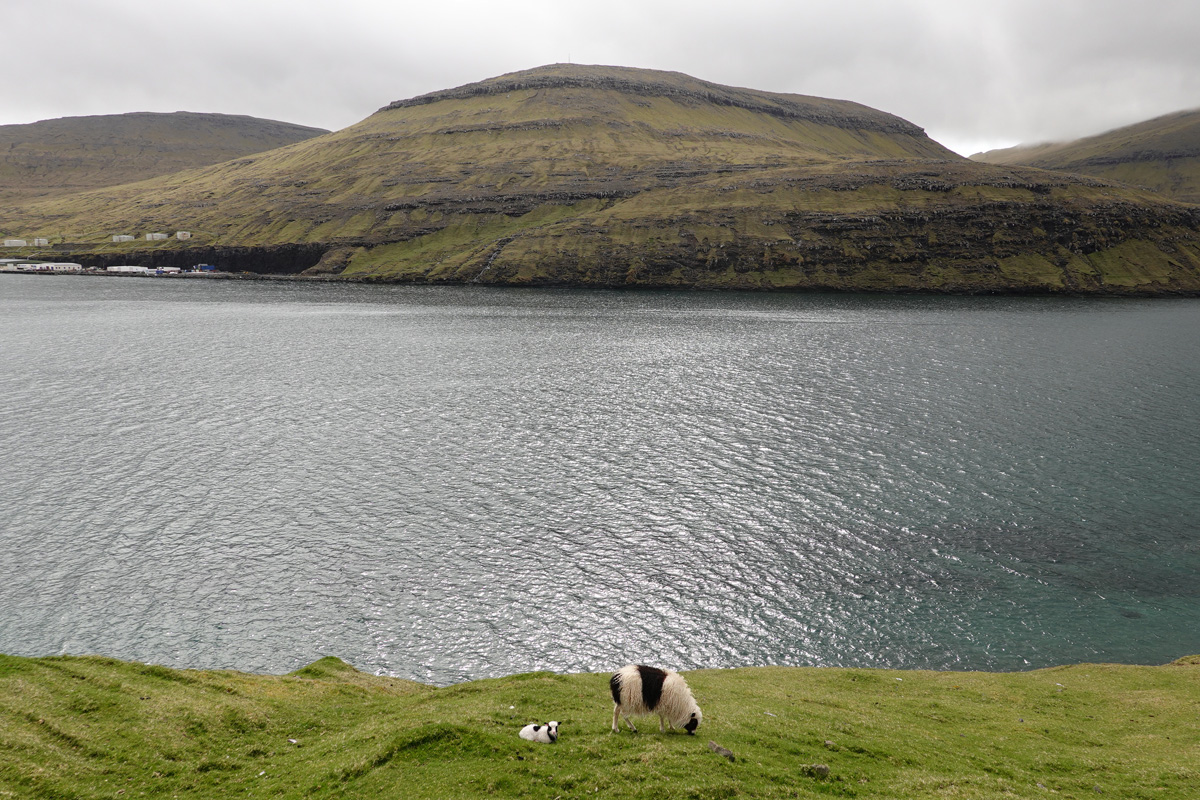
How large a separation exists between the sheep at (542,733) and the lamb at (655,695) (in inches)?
93.1

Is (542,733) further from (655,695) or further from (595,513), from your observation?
(595,513)

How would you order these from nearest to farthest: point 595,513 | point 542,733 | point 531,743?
point 531,743 → point 542,733 → point 595,513

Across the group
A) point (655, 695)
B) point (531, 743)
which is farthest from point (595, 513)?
point (531, 743)

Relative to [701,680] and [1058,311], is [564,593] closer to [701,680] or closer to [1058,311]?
[701,680]

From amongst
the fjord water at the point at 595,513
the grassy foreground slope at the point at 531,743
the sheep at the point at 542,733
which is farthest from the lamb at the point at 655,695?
the fjord water at the point at 595,513

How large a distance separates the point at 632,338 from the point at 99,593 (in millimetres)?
116278

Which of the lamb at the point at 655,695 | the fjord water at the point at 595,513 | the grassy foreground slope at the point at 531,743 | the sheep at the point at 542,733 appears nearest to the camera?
the grassy foreground slope at the point at 531,743

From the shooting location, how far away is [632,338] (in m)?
150

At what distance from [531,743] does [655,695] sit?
441 centimetres

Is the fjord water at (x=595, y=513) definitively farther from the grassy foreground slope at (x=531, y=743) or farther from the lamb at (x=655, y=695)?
the lamb at (x=655, y=695)

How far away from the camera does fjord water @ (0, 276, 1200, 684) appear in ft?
139

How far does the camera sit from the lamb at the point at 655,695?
21969 mm

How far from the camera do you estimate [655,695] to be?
22.0 metres

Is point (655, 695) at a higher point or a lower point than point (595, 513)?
higher
